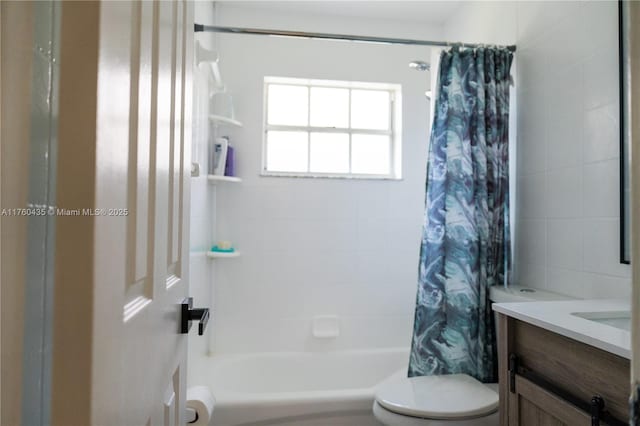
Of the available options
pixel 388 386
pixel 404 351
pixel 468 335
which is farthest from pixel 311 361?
pixel 468 335

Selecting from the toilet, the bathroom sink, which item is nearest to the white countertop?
the bathroom sink

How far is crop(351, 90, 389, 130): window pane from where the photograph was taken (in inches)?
97.1

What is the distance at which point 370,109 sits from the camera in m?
2.48

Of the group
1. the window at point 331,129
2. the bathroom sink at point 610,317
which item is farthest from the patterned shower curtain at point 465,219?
the window at point 331,129

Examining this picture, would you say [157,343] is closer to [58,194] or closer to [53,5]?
[58,194]

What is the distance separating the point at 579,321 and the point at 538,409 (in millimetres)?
256

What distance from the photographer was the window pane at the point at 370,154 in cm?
244

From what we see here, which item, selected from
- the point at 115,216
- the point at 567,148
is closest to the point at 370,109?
the point at 567,148

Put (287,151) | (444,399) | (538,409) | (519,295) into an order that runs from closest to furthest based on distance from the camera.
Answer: (538,409), (444,399), (519,295), (287,151)

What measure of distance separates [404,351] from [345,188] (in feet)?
3.58

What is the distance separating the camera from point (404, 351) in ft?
7.57

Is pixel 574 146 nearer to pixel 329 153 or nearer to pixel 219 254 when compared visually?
pixel 329 153

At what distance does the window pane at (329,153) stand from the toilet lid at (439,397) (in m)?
1.35

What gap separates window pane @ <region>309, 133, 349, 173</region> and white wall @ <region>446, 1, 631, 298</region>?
105 cm
